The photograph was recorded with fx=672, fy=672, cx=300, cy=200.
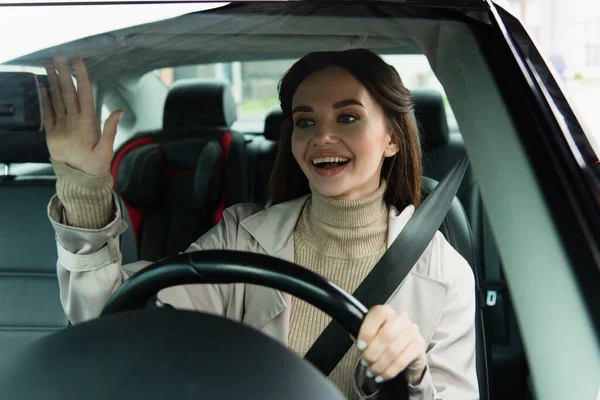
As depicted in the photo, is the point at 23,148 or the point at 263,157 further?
the point at 263,157

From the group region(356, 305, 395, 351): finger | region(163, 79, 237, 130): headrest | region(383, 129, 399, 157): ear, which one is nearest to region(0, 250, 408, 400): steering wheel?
region(356, 305, 395, 351): finger

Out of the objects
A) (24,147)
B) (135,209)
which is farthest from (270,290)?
(135,209)

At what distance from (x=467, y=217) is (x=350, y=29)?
1.54 ft

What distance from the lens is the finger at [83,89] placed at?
1.04 m

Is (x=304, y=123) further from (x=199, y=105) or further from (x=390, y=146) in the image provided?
(x=199, y=105)

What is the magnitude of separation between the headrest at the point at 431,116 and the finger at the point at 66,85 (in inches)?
23.2

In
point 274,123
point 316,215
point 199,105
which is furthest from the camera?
point 199,105

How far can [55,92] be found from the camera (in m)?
1.04

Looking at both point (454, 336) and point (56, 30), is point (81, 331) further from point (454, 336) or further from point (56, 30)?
point (454, 336)

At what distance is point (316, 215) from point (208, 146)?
2.38ft

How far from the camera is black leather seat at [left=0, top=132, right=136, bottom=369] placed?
1.56m

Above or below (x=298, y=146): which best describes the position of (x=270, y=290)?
below

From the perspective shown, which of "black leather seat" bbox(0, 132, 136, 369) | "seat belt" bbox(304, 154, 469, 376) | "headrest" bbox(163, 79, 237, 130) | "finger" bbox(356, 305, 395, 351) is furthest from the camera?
"headrest" bbox(163, 79, 237, 130)

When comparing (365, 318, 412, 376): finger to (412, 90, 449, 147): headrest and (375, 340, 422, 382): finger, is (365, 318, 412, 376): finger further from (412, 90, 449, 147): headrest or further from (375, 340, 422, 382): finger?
(412, 90, 449, 147): headrest
